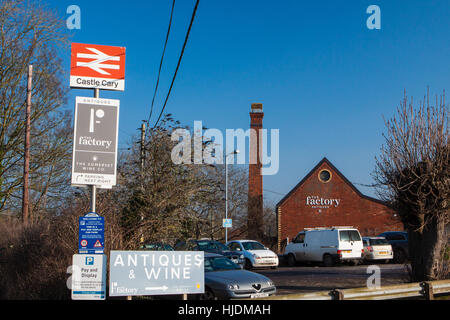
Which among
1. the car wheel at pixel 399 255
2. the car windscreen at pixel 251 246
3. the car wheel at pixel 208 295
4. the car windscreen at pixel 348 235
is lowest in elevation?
the car wheel at pixel 399 255

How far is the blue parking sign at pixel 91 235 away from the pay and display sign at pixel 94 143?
80 cm

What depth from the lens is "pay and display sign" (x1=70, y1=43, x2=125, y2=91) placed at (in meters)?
9.60

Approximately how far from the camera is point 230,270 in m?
11.8

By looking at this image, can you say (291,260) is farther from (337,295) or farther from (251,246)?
(337,295)

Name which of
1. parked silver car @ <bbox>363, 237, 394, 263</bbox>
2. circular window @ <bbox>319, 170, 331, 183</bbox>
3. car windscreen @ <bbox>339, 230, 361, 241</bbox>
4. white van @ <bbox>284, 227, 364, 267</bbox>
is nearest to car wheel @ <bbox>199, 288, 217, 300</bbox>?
white van @ <bbox>284, 227, 364, 267</bbox>

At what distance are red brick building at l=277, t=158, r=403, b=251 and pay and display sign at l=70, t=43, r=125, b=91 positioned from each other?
3050 centimetres

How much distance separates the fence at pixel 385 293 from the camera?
8.56m

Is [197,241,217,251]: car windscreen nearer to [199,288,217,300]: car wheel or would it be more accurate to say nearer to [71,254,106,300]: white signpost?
[199,288,217,300]: car wheel

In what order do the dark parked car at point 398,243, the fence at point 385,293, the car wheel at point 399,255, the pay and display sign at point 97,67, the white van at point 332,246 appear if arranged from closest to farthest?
the fence at point 385,293, the pay and display sign at point 97,67, the white van at point 332,246, the car wheel at point 399,255, the dark parked car at point 398,243

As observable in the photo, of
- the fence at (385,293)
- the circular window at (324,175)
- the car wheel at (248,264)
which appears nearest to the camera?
the fence at (385,293)

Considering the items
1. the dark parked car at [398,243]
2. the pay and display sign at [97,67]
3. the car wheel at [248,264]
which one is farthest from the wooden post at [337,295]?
the dark parked car at [398,243]

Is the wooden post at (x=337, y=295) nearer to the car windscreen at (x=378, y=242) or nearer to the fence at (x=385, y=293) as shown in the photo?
the fence at (x=385, y=293)

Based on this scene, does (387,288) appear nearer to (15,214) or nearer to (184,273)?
(184,273)
